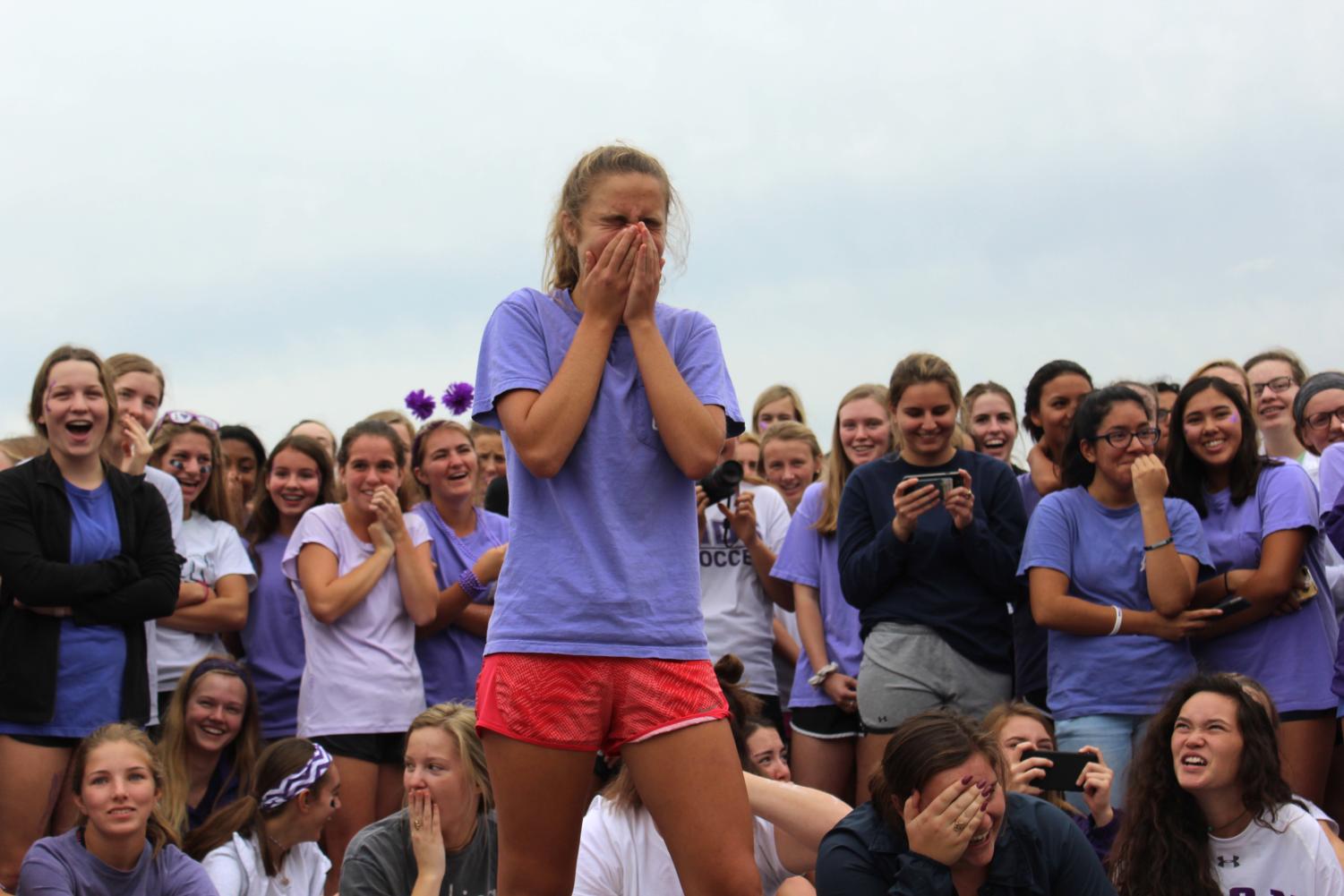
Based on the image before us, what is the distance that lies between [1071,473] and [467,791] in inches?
100

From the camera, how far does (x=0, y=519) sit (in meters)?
5.27

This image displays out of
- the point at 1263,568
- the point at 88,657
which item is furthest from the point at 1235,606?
the point at 88,657

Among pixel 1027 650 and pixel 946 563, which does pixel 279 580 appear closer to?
pixel 946 563

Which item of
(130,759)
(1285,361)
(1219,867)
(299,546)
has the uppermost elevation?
(1285,361)

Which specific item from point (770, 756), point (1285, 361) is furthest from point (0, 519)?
point (1285, 361)

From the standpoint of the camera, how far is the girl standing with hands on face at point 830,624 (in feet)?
19.2

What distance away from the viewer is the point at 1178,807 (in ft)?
15.2

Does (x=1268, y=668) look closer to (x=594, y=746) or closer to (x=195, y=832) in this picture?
(x=594, y=746)

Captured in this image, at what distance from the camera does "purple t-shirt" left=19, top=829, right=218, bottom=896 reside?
4801 mm

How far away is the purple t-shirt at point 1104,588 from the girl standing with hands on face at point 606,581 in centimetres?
282

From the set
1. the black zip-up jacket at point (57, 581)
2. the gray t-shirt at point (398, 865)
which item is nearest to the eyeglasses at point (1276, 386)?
the gray t-shirt at point (398, 865)

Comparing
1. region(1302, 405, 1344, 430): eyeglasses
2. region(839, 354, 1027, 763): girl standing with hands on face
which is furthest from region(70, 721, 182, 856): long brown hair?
region(1302, 405, 1344, 430): eyeglasses

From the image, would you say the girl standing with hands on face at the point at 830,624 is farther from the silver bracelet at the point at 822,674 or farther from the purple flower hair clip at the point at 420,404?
the purple flower hair clip at the point at 420,404

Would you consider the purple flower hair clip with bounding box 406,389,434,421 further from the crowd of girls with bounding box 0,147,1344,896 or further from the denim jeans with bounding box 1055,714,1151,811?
the denim jeans with bounding box 1055,714,1151,811
